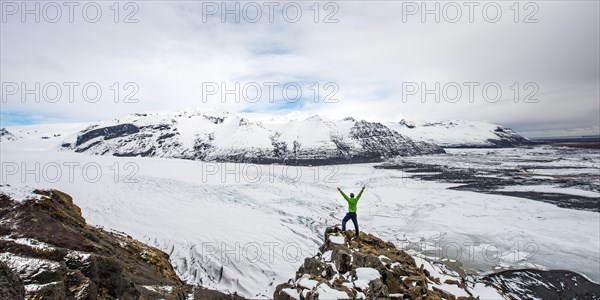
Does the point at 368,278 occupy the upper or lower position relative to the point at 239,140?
lower

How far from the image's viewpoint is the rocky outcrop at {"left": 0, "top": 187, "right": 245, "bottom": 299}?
5745 mm

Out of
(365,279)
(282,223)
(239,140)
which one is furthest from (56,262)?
(239,140)

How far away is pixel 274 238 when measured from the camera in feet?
78.7

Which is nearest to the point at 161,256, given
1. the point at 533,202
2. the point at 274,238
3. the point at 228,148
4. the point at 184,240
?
the point at 184,240

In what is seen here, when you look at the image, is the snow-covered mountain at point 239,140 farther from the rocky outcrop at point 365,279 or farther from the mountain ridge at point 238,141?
the rocky outcrop at point 365,279

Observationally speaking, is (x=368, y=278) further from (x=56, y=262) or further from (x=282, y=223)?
(x=282, y=223)

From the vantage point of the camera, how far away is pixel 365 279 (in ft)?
28.4

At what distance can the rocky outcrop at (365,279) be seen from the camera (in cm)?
807

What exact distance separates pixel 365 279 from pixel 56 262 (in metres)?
7.72

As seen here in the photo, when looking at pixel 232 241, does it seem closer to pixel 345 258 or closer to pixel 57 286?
pixel 345 258

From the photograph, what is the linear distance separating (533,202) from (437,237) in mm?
23375

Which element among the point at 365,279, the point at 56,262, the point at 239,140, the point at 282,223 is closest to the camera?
the point at 56,262

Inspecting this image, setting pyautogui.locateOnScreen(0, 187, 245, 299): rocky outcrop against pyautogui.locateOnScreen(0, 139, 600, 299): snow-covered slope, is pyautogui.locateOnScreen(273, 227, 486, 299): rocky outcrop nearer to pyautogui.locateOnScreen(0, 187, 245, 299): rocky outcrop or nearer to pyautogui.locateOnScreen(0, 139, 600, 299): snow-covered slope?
pyautogui.locateOnScreen(0, 187, 245, 299): rocky outcrop

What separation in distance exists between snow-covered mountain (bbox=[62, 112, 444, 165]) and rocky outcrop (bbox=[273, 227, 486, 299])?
96.2 m
